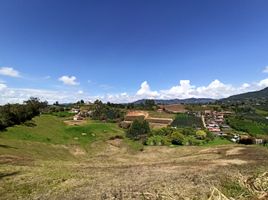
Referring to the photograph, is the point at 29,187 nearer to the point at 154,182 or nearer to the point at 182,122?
the point at 154,182

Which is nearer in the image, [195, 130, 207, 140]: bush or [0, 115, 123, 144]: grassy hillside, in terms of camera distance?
[0, 115, 123, 144]: grassy hillside

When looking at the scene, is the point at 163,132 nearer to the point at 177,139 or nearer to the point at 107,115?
the point at 177,139

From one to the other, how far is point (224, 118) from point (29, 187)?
437 feet

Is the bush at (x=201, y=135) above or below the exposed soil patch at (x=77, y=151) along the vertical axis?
above

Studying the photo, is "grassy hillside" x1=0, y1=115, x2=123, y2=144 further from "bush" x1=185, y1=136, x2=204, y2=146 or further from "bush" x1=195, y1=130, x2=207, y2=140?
A: "bush" x1=195, y1=130, x2=207, y2=140

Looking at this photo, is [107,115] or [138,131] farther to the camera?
[107,115]

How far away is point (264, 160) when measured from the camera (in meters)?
38.3

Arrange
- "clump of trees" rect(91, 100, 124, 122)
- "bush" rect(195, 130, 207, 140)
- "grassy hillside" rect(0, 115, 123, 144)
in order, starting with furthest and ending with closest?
"clump of trees" rect(91, 100, 124, 122) < "bush" rect(195, 130, 207, 140) < "grassy hillside" rect(0, 115, 123, 144)

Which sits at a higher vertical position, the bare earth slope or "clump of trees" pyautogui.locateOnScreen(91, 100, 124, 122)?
"clump of trees" pyautogui.locateOnScreen(91, 100, 124, 122)

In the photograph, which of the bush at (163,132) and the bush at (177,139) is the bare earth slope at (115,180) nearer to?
the bush at (177,139)

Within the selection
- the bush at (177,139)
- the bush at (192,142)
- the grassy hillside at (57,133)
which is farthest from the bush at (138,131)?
the bush at (192,142)

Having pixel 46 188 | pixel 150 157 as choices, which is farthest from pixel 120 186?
pixel 150 157

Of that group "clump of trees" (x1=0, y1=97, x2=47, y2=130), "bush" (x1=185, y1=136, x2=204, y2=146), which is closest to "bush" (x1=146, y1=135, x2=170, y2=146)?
"bush" (x1=185, y1=136, x2=204, y2=146)

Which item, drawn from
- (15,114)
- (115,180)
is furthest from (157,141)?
(115,180)
